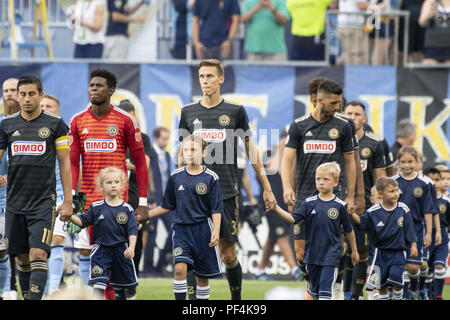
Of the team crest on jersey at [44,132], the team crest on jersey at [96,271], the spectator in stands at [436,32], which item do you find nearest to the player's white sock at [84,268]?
the team crest on jersey at [96,271]

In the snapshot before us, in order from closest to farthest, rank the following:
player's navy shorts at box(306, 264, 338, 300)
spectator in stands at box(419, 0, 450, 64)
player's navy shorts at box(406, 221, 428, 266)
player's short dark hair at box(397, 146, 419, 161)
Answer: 1. player's navy shorts at box(306, 264, 338, 300)
2. player's navy shorts at box(406, 221, 428, 266)
3. player's short dark hair at box(397, 146, 419, 161)
4. spectator in stands at box(419, 0, 450, 64)

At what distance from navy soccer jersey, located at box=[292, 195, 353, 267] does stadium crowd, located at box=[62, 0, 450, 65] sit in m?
6.65

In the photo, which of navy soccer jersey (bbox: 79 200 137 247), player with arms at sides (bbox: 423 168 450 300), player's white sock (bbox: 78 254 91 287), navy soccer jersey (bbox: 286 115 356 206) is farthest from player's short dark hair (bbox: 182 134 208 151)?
player with arms at sides (bbox: 423 168 450 300)

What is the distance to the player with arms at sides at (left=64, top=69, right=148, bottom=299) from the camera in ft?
32.6

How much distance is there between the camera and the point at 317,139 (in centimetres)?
1069

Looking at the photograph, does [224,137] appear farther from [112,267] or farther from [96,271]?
[96,271]

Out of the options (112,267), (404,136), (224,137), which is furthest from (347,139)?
(404,136)

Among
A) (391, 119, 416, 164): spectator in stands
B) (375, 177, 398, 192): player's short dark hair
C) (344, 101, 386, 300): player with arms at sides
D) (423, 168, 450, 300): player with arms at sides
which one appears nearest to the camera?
(375, 177, 398, 192): player's short dark hair

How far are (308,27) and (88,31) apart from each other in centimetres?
393

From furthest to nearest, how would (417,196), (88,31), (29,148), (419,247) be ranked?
1. (88,31)
2. (417,196)
3. (419,247)
4. (29,148)

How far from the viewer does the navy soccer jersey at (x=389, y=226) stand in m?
11.4

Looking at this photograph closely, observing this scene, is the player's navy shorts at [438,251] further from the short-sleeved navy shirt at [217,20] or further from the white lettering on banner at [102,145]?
the short-sleeved navy shirt at [217,20]

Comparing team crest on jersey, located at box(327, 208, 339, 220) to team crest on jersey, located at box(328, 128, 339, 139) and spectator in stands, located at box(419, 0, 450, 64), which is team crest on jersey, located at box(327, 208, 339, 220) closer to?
team crest on jersey, located at box(328, 128, 339, 139)

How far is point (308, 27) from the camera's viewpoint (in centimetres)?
1658
